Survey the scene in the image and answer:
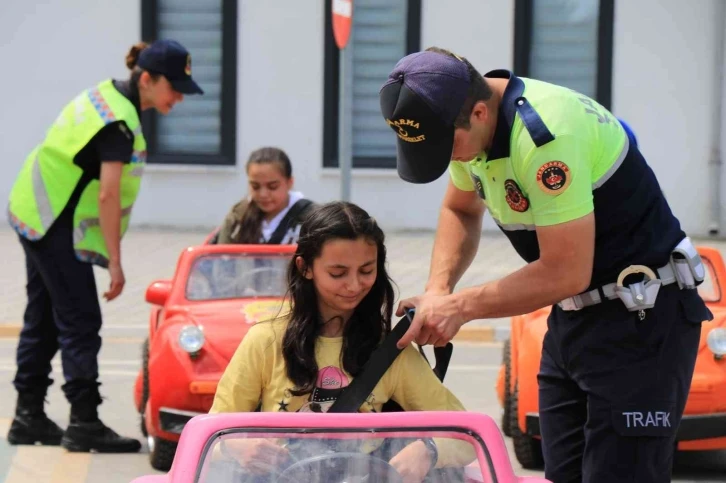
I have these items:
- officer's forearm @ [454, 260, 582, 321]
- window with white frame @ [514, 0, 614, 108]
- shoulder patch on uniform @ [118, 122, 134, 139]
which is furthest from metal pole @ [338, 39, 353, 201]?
officer's forearm @ [454, 260, 582, 321]

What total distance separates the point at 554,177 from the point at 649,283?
16.7 inches

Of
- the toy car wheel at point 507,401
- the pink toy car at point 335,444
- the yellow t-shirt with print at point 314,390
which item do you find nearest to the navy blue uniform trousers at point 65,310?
the toy car wheel at point 507,401

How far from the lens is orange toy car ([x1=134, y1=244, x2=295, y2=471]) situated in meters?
6.30

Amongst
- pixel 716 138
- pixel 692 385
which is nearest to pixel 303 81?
pixel 716 138

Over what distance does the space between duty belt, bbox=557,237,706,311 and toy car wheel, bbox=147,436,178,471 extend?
3.16 m

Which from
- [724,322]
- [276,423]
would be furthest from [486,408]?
[276,423]

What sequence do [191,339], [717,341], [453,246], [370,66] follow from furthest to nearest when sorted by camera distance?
[370,66] < [191,339] < [717,341] < [453,246]

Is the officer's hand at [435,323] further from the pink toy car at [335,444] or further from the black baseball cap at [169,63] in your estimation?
the black baseball cap at [169,63]

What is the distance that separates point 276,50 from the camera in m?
16.1

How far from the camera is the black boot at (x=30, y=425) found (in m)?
6.86

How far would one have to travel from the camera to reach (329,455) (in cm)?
315

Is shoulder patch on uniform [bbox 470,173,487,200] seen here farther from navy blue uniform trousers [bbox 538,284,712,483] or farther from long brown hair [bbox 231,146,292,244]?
long brown hair [bbox 231,146,292,244]

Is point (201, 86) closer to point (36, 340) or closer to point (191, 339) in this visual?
point (36, 340)

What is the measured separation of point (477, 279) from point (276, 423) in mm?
9234
